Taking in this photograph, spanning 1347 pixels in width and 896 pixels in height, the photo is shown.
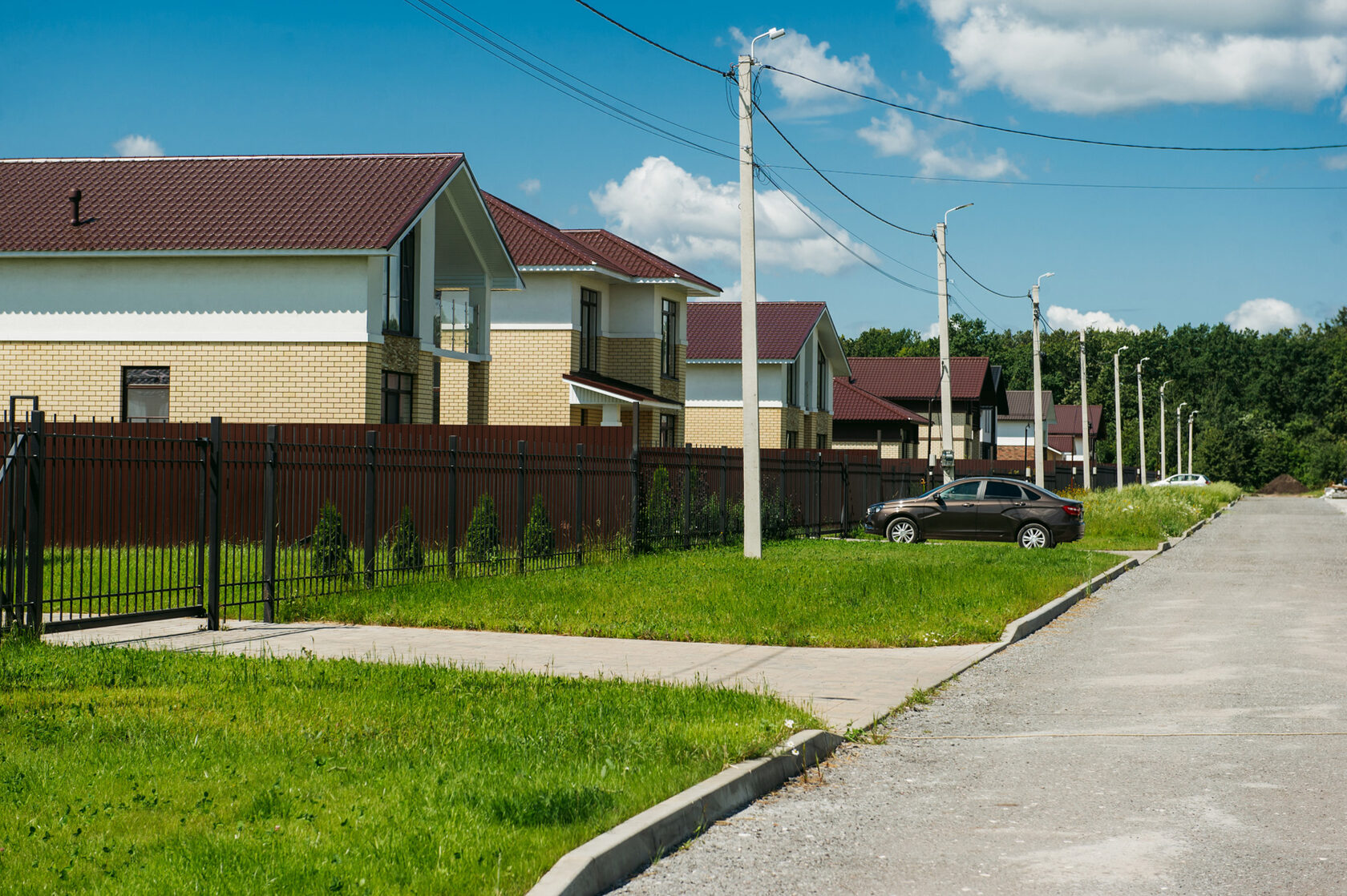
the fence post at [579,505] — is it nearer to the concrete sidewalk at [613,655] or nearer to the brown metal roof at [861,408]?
the concrete sidewalk at [613,655]

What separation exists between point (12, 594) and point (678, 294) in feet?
96.9

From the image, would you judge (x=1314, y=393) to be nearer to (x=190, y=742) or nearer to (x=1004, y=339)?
(x=1004, y=339)

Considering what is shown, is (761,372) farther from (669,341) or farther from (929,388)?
(929,388)

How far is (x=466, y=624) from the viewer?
1339 cm

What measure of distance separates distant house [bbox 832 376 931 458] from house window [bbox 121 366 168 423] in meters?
37.8

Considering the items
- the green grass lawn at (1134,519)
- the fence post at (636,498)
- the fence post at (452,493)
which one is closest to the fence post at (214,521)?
the fence post at (452,493)

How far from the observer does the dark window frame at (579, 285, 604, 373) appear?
36.2 meters

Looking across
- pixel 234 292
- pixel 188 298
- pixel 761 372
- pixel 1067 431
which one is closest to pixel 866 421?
pixel 761 372

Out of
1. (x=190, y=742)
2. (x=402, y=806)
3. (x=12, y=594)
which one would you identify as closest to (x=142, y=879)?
(x=402, y=806)

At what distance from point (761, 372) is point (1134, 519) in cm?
1580

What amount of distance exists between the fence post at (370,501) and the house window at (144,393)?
1416 centimetres

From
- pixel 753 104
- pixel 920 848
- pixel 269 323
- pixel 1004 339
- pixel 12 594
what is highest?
pixel 1004 339

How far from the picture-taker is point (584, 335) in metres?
36.4

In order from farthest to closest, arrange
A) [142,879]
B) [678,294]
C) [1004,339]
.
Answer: [1004,339], [678,294], [142,879]
